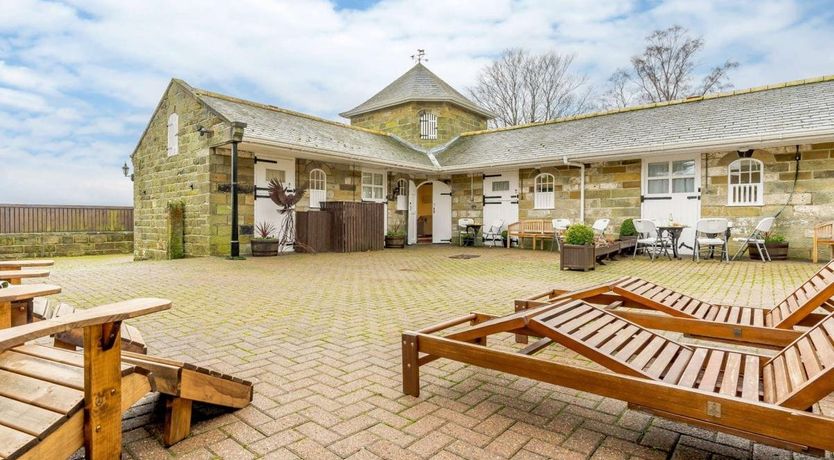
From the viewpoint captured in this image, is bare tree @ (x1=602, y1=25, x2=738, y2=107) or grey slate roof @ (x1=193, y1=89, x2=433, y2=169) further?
bare tree @ (x1=602, y1=25, x2=738, y2=107)

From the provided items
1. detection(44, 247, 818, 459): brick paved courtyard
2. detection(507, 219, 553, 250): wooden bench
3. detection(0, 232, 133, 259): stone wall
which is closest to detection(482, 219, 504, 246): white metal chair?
detection(507, 219, 553, 250): wooden bench

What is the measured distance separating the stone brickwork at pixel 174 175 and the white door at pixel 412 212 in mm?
6713

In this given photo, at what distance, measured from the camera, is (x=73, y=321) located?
3.78ft

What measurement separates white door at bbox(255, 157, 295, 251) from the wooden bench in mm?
6627

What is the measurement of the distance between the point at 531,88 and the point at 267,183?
16939 mm

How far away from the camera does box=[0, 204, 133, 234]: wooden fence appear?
13727 mm

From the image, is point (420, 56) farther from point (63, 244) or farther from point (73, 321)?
point (73, 321)

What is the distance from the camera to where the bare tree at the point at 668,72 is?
19.5m

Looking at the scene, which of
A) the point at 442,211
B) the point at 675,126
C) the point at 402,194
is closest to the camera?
the point at 675,126

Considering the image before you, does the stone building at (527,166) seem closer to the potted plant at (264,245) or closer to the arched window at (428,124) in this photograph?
the potted plant at (264,245)

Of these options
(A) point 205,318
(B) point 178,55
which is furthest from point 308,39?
(A) point 205,318

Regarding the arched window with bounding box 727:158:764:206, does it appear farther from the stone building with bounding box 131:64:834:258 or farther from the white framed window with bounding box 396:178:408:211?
the white framed window with bounding box 396:178:408:211

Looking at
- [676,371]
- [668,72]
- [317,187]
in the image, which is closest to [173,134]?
[317,187]

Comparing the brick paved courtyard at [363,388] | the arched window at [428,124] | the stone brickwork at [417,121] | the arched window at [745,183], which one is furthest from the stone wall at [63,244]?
the arched window at [745,183]
